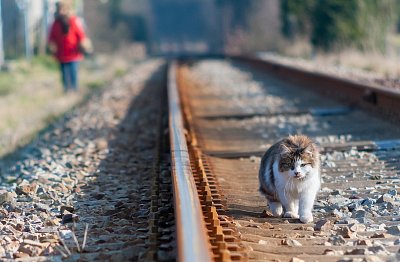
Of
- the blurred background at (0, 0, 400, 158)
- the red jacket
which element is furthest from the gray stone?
the red jacket

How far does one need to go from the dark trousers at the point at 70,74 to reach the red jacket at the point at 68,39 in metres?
0.20

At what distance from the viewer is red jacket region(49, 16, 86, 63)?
1582 centimetres

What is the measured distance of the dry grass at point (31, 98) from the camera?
12.0 metres

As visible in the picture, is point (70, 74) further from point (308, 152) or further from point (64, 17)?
point (308, 152)

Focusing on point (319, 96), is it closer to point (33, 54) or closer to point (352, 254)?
point (352, 254)

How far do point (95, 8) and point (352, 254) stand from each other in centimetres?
4888

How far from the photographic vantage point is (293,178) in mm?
4750

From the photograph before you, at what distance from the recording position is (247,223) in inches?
188

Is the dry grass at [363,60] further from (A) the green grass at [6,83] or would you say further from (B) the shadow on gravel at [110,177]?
(A) the green grass at [6,83]

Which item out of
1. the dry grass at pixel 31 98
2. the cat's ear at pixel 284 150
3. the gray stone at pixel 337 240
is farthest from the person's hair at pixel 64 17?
the gray stone at pixel 337 240

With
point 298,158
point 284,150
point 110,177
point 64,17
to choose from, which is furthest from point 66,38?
point 298,158

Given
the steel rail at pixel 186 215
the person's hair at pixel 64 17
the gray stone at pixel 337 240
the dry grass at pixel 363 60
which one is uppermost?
the person's hair at pixel 64 17

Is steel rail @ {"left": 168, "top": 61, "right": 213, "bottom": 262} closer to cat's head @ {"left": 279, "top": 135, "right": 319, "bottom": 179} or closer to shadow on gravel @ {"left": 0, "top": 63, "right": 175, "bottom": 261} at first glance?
shadow on gravel @ {"left": 0, "top": 63, "right": 175, "bottom": 261}

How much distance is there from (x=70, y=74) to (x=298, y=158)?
12226 mm
